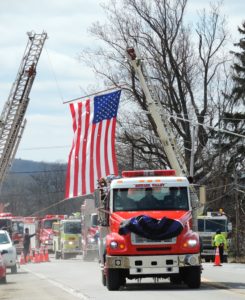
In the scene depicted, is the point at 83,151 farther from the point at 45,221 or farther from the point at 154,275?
the point at 45,221

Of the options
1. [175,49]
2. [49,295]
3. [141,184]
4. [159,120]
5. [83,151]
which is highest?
[175,49]

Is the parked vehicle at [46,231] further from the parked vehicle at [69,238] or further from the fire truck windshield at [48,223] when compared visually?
the parked vehicle at [69,238]

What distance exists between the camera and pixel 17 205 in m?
141

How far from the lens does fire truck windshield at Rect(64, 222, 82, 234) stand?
52537 mm

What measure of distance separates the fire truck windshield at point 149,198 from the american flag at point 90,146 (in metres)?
6.50

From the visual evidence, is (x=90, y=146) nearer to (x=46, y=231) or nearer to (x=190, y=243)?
(x=190, y=243)

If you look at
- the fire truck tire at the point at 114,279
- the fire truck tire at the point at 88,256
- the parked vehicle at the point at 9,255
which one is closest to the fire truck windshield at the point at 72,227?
the fire truck tire at the point at 88,256

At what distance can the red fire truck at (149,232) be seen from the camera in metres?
18.7

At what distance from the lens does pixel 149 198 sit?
19.8 metres

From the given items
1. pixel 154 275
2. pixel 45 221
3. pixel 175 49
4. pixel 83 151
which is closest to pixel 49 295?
pixel 154 275

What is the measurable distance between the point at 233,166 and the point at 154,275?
124 feet

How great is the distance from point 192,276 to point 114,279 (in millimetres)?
1771

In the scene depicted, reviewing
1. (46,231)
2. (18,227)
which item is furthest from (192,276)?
(46,231)

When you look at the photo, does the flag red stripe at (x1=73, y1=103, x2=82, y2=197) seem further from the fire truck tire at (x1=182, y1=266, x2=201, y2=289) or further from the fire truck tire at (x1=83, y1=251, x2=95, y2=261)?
the fire truck tire at (x1=83, y1=251, x2=95, y2=261)
